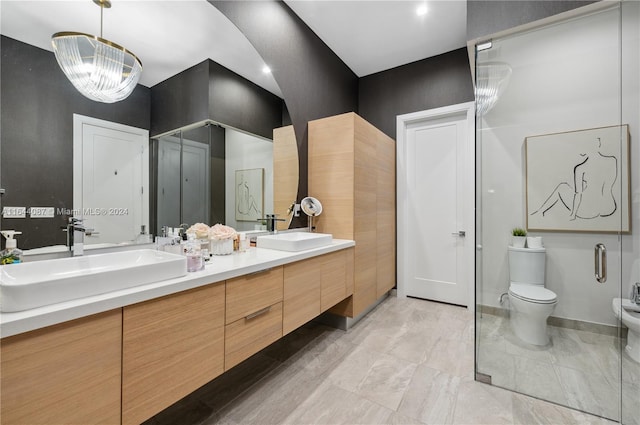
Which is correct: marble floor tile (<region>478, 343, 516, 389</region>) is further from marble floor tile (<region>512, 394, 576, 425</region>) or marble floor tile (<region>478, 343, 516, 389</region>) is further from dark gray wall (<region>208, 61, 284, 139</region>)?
dark gray wall (<region>208, 61, 284, 139</region>)

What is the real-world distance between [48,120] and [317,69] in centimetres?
233

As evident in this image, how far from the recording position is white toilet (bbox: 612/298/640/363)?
155cm

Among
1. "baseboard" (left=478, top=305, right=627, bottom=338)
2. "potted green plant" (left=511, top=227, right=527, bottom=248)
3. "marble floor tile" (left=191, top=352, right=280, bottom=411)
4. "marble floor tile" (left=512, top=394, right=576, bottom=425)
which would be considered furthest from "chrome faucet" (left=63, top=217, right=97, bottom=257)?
"potted green plant" (left=511, top=227, right=527, bottom=248)

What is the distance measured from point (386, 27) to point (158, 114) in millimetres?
2343

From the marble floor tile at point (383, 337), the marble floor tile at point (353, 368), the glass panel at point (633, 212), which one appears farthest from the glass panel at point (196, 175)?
the glass panel at point (633, 212)

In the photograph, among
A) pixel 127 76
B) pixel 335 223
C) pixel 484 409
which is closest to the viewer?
pixel 127 76

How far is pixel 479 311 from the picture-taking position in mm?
1938

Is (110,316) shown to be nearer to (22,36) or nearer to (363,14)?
(22,36)

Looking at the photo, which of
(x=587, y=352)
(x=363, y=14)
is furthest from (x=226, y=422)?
(x=363, y=14)

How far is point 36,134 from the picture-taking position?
112 centimetres

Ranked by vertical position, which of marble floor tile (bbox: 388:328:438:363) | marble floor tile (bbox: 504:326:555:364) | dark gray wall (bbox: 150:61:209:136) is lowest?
marble floor tile (bbox: 388:328:438:363)

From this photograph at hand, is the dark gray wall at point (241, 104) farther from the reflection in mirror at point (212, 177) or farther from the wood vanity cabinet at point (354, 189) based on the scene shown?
the wood vanity cabinet at point (354, 189)

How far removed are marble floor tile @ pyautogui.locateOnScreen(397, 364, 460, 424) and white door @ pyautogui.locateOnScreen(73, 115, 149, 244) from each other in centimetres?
178

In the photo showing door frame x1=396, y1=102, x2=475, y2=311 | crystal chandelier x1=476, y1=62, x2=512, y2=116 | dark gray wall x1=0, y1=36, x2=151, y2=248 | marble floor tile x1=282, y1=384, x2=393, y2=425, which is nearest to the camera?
dark gray wall x1=0, y1=36, x2=151, y2=248
